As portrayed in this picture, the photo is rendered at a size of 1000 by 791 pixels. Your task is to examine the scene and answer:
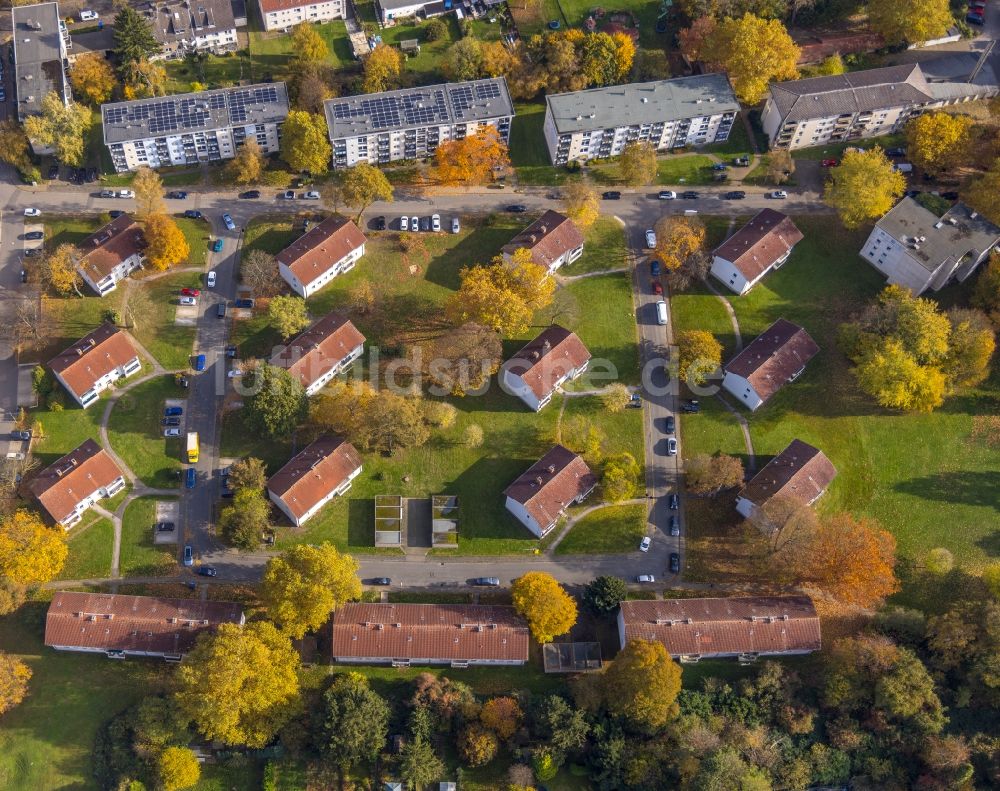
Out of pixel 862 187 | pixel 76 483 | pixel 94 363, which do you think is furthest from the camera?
pixel 862 187

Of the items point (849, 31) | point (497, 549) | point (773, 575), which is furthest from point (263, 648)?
point (849, 31)

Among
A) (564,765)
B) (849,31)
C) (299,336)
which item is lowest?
(564,765)

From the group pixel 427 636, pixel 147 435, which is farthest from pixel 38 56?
pixel 427 636

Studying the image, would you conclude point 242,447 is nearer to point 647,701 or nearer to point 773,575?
point 647,701

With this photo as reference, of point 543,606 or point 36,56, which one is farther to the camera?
point 36,56

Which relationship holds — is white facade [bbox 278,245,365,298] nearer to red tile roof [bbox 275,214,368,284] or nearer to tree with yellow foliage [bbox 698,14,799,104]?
red tile roof [bbox 275,214,368,284]

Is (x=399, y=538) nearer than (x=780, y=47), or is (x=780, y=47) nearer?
(x=399, y=538)

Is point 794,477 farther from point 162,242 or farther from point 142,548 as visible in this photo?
point 162,242
